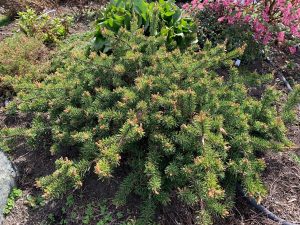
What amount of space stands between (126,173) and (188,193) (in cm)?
74

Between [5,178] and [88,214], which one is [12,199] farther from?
[88,214]

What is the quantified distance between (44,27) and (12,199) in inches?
92.5

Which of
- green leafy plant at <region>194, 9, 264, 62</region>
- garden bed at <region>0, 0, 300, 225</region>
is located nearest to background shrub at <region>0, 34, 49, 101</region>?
garden bed at <region>0, 0, 300, 225</region>

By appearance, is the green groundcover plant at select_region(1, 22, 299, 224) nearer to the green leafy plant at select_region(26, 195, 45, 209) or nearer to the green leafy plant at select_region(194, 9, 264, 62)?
the green leafy plant at select_region(26, 195, 45, 209)

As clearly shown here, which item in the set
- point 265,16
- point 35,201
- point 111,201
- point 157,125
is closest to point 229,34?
point 265,16

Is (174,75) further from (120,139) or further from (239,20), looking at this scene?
(239,20)

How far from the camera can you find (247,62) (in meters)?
3.57

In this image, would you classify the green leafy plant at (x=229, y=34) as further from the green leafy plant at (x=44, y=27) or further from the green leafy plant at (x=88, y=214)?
the green leafy plant at (x=88, y=214)

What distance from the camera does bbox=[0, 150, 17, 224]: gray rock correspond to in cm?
259

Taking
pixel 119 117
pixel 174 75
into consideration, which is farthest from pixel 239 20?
pixel 119 117

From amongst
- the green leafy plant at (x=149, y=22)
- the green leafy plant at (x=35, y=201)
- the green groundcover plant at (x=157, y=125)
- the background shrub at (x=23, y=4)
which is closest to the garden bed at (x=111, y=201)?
the green leafy plant at (x=35, y=201)

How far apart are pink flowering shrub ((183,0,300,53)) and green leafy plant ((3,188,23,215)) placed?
2.56 m

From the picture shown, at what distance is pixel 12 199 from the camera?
8.75ft

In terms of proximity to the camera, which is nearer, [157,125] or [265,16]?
[157,125]
